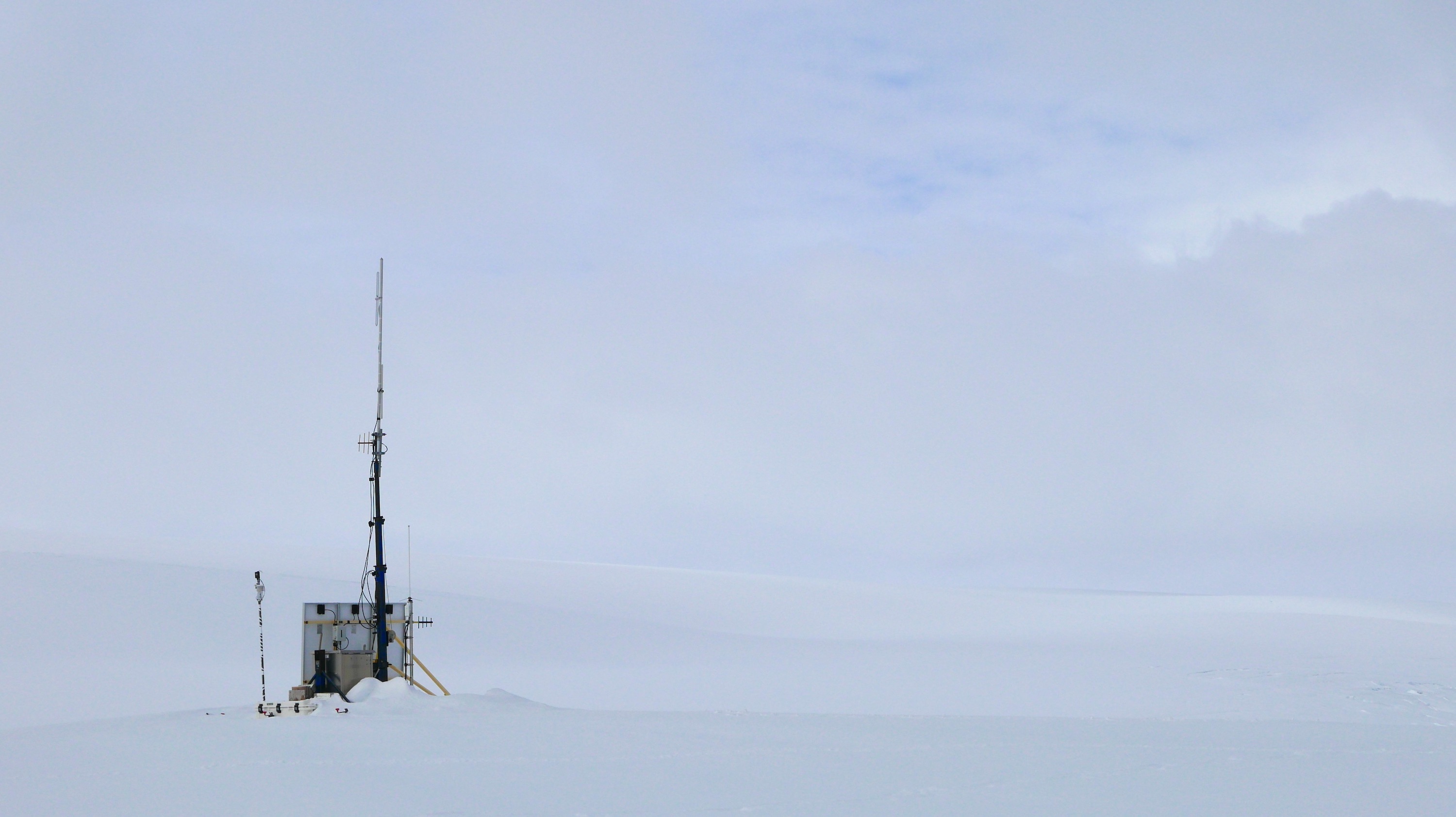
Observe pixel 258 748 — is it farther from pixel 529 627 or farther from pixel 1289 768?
pixel 529 627

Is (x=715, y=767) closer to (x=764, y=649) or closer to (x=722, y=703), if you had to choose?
(x=722, y=703)

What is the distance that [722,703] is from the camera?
23656 millimetres

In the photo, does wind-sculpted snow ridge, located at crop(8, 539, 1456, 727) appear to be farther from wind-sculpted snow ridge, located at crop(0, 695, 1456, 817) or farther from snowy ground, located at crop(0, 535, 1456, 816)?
wind-sculpted snow ridge, located at crop(0, 695, 1456, 817)

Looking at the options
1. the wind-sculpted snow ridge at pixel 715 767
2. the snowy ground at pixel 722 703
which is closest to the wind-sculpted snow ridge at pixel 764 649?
the snowy ground at pixel 722 703

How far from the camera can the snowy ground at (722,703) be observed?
43.8 feet

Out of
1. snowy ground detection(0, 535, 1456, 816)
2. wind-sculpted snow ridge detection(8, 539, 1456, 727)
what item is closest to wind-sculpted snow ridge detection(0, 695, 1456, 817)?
snowy ground detection(0, 535, 1456, 816)

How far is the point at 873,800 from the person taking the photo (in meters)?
12.8

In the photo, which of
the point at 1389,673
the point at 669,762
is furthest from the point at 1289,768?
the point at 1389,673

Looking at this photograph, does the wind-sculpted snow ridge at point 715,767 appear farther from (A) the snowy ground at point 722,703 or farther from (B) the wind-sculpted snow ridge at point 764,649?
(B) the wind-sculpted snow ridge at point 764,649

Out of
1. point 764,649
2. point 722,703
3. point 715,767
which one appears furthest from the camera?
point 764,649

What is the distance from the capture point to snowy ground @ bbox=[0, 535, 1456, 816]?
1335 cm

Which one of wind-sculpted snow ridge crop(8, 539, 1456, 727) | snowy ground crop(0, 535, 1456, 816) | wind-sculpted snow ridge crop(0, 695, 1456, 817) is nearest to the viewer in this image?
wind-sculpted snow ridge crop(0, 695, 1456, 817)

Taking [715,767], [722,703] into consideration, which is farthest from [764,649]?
[715,767]

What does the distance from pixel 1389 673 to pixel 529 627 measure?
66.8ft
